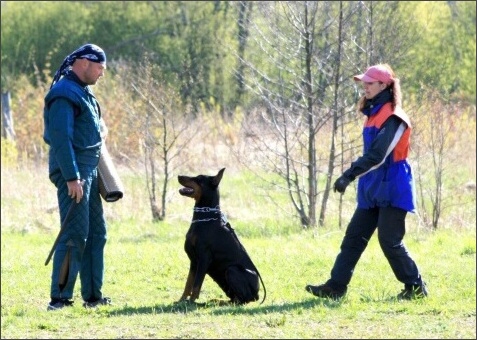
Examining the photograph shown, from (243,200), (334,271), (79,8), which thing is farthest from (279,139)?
(79,8)

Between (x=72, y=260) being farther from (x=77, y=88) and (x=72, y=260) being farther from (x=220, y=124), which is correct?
(x=220, y=124)

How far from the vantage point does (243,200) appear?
18.1 meters

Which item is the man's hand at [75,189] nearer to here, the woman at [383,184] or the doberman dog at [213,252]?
the doberman dog at [213,252]

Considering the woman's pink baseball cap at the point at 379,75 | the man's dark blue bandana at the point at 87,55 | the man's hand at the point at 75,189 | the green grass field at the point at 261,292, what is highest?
the man's dark blue bandana at the point at 87,55

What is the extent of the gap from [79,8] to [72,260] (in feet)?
103

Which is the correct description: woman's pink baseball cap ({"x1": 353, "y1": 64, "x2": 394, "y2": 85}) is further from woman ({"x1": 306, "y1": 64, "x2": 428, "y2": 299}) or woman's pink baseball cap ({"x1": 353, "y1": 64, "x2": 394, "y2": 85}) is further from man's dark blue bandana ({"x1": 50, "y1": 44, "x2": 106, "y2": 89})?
man's dark blue bandana ({"x1": 50, "y1": 44, "x2": 106, "y2": 89})

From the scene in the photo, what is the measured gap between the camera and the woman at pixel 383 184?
8.18 meters

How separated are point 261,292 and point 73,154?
232 cm

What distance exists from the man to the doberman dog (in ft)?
2.64

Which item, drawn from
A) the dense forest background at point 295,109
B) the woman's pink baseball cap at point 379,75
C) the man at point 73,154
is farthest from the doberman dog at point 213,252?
the dense forest background at point 295,109

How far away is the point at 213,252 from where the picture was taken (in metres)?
8.47

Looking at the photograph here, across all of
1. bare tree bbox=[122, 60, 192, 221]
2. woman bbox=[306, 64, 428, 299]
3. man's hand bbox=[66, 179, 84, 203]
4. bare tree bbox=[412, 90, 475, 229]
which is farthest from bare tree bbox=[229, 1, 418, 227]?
man's hand bbox=[66, 179, 84, 203]

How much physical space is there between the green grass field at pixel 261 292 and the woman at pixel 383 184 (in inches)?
8.9

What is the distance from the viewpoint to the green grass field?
7031 millimetres
